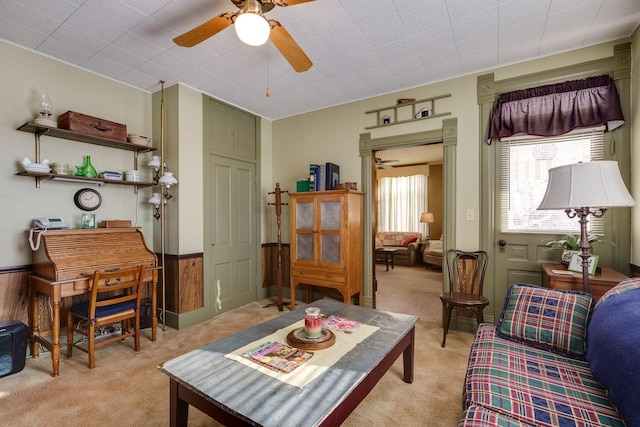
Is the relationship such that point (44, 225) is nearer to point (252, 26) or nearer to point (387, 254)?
point (252, 26)

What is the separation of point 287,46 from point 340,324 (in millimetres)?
1895

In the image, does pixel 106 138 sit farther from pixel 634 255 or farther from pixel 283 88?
pixel 634 255

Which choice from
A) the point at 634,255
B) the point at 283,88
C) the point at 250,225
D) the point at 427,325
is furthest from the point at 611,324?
the point at 250,225

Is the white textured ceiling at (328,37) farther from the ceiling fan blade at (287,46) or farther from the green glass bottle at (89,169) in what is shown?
the green glass bottle at (89,169)

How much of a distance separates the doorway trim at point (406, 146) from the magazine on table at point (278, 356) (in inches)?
92.2

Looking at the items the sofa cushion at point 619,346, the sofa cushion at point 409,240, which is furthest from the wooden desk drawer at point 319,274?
the sofa cushion at point 409,240

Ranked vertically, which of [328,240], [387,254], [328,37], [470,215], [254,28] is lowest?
[387,254]

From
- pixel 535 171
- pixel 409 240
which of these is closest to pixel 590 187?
pixel 535 171

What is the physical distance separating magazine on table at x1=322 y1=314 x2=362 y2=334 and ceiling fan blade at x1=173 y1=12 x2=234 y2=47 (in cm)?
199

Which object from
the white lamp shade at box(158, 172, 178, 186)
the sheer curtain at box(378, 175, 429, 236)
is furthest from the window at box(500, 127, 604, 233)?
the sheer curtain at box(378, 175, 429, 236)

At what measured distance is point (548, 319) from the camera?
176 cm

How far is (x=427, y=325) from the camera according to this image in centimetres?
344

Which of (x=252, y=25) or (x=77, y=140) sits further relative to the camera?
(x=77, y=140)

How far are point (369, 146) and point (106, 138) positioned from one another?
2888 mm
